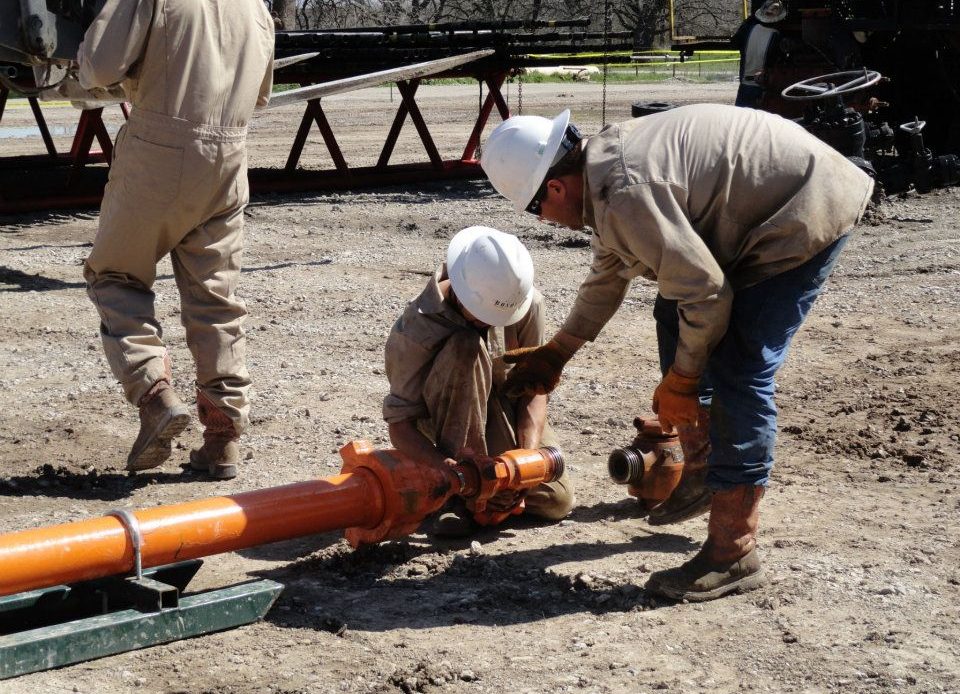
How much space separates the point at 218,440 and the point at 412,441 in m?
1.00

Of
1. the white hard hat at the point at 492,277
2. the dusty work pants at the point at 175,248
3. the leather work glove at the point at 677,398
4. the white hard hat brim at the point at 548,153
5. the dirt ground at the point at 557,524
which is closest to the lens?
the dirt ground at the point at 557,524

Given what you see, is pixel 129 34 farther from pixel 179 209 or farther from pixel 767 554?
pixel 767 554

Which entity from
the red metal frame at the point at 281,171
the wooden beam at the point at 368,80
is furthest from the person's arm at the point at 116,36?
the red metal frame at the point at 281,171

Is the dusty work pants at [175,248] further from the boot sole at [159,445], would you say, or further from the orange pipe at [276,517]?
the orange pipe at [276,517]

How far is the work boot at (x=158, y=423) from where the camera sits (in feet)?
14.6

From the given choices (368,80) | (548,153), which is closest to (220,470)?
(548,153)

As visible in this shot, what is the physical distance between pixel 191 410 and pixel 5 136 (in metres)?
12.3

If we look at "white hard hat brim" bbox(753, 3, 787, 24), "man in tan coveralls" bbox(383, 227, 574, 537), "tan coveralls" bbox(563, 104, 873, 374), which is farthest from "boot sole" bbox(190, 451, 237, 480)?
"white hard hat brim" bbox(753, 3, 787, 24)

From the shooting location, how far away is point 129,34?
170 inches

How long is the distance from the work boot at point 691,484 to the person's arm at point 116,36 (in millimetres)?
2355

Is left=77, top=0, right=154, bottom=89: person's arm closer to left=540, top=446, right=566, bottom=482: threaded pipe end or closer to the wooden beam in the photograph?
left=540, top=446, right=566, bottom=482: threaded pipe end

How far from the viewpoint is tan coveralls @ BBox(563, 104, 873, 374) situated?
10.8 feet

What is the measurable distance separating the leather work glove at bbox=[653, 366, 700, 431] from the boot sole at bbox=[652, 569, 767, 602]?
19.8 inches

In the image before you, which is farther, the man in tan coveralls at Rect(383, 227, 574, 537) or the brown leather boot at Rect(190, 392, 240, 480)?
the brown leather boot at Rect(190, 392, 240, 480)
